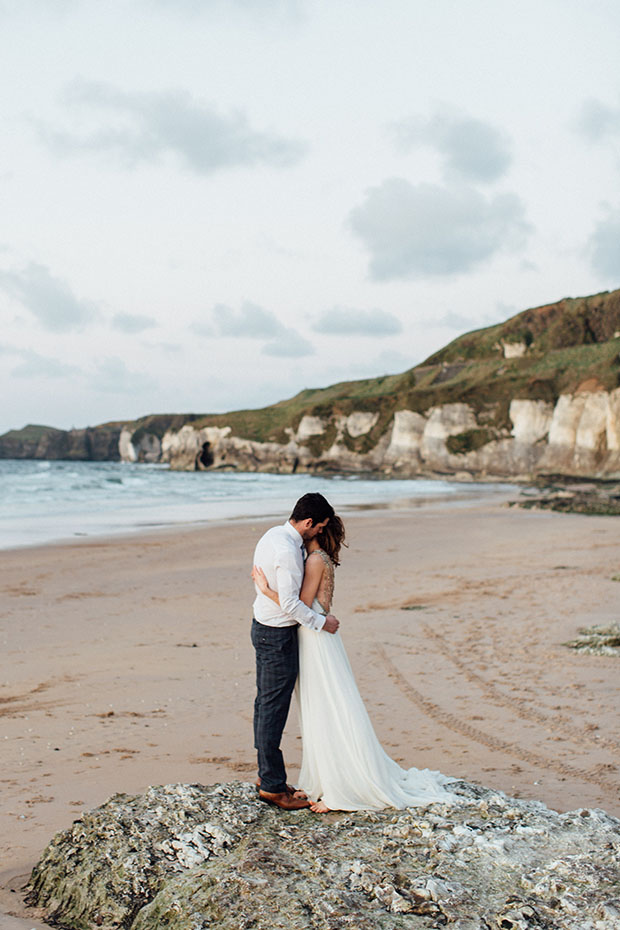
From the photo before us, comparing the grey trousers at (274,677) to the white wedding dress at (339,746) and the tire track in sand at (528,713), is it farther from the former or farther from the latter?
the tire track in sand at (528,713)

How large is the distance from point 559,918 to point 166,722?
13.6ft

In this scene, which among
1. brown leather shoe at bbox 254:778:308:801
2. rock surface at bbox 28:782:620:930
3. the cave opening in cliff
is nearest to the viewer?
rock surface at bbox 28:782:620:930

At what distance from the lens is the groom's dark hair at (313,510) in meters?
4.43

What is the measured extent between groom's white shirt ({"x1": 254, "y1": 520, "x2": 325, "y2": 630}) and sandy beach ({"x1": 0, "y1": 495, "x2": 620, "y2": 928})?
1.63 meters

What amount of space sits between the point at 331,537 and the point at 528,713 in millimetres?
3320

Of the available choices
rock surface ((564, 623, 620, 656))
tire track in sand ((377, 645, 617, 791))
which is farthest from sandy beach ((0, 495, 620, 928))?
rock surface ((564, 623, 620, 656))

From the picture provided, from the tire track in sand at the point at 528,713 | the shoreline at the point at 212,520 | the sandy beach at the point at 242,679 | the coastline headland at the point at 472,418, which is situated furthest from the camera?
the coastline headland at the point at 472,418

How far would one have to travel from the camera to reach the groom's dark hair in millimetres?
4430

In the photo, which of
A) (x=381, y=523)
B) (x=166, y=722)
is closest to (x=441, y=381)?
(x=381, y=523)

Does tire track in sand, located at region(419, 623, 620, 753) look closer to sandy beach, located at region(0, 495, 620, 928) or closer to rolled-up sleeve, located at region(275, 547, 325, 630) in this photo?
sandy beach, located at region(0, 495, 620, 928)

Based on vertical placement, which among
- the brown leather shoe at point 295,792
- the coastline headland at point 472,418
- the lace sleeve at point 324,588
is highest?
the coastline headland at point 472,418

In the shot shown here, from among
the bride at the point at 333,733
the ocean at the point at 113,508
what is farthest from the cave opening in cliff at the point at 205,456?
the bride at the point at 333,733

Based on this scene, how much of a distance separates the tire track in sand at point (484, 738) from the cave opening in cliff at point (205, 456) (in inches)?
4031

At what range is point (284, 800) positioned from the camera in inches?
168
